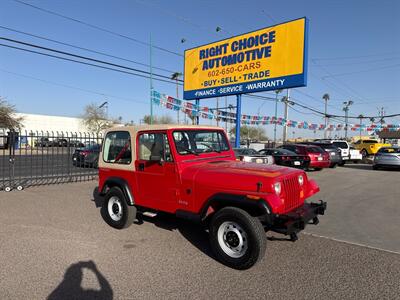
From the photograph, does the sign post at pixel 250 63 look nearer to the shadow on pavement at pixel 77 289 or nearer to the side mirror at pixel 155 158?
the side mirror at pixel 155 158

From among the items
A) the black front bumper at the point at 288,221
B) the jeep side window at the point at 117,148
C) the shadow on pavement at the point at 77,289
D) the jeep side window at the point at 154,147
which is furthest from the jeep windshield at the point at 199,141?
the shadow on pavement at the point at 77,289

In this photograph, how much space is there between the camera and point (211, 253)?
457 cm

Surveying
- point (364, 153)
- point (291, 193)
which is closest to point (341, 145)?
point (364, 153)

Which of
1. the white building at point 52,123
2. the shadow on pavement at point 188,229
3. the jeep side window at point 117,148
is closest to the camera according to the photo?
the shadow on pavement at point 188,229

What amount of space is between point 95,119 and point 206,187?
56565 millimetres

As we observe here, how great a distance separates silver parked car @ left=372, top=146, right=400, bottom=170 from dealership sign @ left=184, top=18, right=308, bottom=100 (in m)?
6.82

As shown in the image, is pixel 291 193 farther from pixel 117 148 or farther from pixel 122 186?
pixel 117 148

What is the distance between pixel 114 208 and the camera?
596 centimetres

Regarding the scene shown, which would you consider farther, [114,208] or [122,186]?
[114,208]

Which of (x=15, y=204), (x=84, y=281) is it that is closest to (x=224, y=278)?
(x=84, y=281)

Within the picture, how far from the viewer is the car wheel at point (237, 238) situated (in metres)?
3.85

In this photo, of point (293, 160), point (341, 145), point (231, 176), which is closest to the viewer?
point (231, 176)

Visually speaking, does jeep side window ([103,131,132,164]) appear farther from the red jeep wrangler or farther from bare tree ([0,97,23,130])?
bare tree ([0,97,23,130])

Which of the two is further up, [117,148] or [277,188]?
[117,148]
